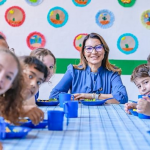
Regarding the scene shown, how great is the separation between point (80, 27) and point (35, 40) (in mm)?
626

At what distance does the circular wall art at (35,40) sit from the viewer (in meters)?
4.06

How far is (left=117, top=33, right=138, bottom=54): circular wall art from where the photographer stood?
4.03 m

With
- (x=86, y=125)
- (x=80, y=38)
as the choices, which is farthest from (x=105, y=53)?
(x=86, y=125)

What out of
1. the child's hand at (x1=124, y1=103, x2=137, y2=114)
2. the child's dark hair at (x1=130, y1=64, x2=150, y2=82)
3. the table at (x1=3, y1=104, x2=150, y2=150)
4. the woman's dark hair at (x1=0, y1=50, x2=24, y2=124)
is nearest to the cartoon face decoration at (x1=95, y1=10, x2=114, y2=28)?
the child's dark hair at (x1=130, y1=64, x2=150, y2=82)

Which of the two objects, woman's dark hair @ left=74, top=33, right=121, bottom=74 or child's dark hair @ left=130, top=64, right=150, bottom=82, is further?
woman's dark hair @ left=74, top=33, right=121, bottom=74

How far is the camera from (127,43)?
4.05 meters

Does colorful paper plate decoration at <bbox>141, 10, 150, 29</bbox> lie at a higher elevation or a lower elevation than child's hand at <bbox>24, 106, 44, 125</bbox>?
higher

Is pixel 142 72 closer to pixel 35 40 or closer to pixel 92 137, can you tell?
pixel 92 137

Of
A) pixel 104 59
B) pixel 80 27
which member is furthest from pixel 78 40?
pixel 104 59

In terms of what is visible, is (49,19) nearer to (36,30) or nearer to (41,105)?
(36,30)

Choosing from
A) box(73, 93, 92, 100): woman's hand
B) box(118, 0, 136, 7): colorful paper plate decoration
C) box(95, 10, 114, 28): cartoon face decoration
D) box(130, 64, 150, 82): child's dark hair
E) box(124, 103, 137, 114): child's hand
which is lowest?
box(73, 93, 92, 100): woman's hand

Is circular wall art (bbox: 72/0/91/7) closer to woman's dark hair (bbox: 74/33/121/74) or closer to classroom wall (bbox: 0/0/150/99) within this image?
classroom wall (bbox: 0/0/150/99)

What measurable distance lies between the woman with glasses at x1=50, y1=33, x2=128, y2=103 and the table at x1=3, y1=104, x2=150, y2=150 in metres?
1.24

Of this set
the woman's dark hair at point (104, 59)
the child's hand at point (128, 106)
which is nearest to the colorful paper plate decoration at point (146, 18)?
the woman's dark hair at point (104, 59)
